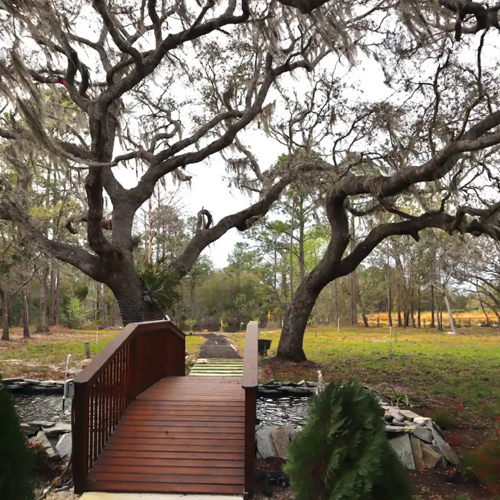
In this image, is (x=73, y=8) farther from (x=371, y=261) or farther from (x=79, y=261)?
(x=371, y=261)

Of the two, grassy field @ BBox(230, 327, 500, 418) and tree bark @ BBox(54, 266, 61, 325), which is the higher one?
tree bark @ BBox(54, 266, 61, 325)

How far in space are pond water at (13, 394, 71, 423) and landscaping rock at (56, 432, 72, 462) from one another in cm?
121

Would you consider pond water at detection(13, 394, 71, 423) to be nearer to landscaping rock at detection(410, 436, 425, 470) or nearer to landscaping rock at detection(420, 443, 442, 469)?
landscaping rock at detection(410, 436, 425, 470)

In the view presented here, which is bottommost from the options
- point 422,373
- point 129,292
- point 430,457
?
point 430,457

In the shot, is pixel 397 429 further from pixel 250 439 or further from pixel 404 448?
pixel 250 439

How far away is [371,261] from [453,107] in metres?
30.9

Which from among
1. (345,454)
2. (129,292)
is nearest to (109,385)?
(345,454)

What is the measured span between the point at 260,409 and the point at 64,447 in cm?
286

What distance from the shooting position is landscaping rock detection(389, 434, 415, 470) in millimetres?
5102

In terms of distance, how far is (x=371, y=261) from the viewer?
1606 inches

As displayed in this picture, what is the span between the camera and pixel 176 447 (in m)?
4.54

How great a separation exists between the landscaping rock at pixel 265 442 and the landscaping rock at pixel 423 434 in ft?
5.06

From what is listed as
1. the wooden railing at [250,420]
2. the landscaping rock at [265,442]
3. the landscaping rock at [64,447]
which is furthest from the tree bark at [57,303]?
the wooden railing at [250,420]

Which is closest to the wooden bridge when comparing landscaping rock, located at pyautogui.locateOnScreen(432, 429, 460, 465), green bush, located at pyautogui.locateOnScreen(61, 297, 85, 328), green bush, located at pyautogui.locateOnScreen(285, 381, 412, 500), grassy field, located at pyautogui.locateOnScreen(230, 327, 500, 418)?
green bush, located at pyautogui.locateOnScreen(285, 381, 412, 500)
